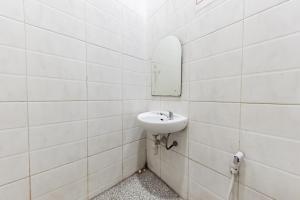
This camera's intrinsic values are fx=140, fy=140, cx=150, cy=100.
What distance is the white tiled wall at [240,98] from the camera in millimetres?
655

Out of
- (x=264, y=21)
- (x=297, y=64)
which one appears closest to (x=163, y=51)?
(x=264, y=21)

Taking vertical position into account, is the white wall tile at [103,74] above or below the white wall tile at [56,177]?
above

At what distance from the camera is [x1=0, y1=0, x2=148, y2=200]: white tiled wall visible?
2.73 feet

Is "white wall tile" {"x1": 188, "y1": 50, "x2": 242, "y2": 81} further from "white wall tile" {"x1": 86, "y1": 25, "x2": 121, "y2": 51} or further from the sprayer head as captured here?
"white wall tile" {"x1": 86, "y1": 25, "x2": 121, "y2": 51}

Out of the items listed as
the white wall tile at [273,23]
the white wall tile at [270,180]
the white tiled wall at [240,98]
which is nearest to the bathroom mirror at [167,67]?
the white tiled wall at [240,98]

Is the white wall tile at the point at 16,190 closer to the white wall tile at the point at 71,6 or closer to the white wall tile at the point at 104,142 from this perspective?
the white wall tile at the point at 104,142

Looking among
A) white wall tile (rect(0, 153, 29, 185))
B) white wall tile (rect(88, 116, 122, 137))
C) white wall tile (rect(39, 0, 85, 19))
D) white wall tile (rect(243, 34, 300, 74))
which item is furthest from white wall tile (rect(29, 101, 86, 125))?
white wall tile (rect(243, 34, 300, 74))

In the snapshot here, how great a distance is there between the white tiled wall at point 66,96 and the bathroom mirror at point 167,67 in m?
0.22

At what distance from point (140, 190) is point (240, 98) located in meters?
1.22

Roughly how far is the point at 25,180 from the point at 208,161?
1.22 metres

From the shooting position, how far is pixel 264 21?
72 centimetres

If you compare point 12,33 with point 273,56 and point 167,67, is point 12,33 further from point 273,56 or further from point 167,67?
point 273,56

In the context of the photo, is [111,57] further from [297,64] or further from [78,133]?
[297,64]

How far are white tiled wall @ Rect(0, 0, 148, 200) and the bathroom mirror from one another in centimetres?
22
